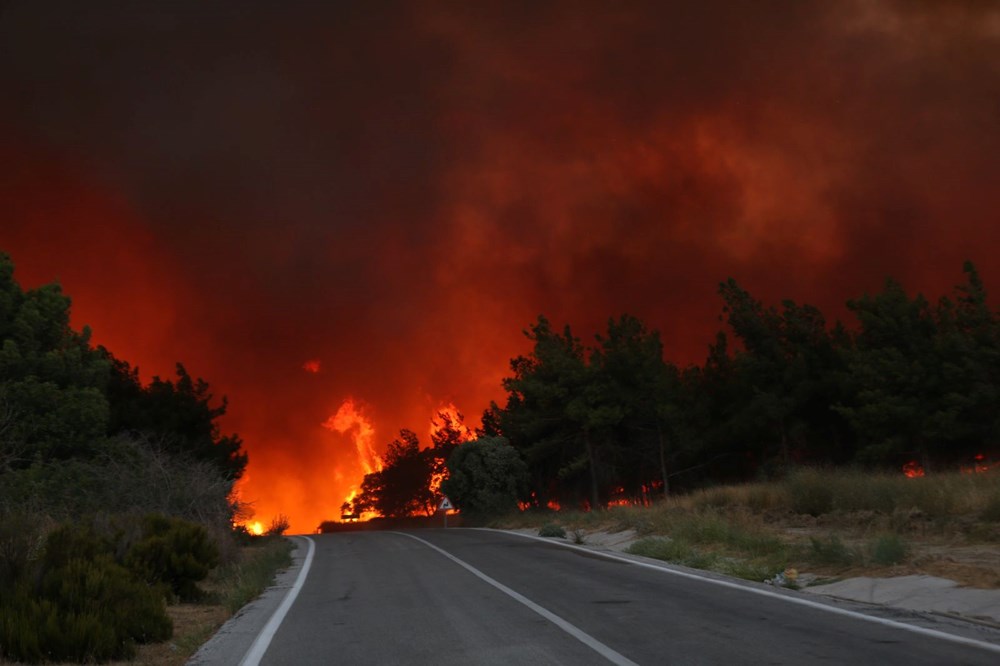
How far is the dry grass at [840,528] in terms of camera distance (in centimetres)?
1123

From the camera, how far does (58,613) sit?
27.8 feet

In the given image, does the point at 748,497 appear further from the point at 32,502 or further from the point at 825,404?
the point at 825,404

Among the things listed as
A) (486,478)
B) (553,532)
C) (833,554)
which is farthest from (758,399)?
(833,554)

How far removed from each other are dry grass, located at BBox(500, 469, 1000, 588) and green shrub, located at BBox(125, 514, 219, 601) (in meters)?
9.00

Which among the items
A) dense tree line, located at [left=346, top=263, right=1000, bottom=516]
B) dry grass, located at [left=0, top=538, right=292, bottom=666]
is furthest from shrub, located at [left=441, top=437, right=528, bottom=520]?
dry grass, located at [left=0, top=538, right=292, bottom=666]

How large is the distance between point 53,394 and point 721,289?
38.6 meters

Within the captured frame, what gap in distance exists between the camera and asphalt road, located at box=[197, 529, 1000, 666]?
6.80 m

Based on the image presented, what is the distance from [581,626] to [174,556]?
8.82m

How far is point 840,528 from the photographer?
53.6 ft

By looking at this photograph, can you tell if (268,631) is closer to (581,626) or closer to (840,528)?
(581,626)

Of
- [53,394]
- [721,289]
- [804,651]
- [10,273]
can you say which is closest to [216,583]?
[804,651]

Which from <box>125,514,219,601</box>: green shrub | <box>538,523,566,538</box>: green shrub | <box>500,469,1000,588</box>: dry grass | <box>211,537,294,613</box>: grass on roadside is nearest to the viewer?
<box>500,469,1000,588</box>: dry grass

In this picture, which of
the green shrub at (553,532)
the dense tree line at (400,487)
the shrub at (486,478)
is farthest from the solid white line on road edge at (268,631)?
the dense tree line at (400,487)

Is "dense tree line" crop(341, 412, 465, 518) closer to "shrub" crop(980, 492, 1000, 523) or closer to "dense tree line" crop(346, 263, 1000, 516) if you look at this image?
"dense tree line" crop(346, 263, 1000, 516)
